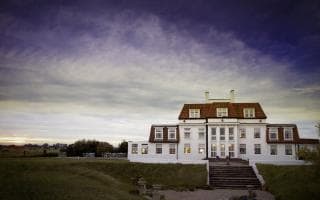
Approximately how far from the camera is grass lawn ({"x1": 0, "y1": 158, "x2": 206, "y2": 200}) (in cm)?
2070

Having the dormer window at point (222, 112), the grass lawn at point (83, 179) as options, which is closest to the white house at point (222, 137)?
the dormer window at point (222, 112)

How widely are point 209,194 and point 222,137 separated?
22.8 meters

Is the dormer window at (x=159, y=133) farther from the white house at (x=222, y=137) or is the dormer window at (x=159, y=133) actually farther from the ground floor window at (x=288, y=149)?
the ground floor window at (x=288, y=149)

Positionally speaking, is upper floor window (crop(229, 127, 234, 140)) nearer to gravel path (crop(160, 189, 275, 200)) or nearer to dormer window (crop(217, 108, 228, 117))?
dormer window (crop(217, 108, 228, 117))

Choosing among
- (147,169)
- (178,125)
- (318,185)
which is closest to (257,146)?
(178,125)

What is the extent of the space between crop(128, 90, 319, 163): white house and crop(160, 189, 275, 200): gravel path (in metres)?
18.1

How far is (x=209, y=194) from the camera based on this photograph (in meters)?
28.7

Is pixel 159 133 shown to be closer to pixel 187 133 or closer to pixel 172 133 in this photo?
pixel 172 133

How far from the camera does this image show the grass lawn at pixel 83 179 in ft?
67.9

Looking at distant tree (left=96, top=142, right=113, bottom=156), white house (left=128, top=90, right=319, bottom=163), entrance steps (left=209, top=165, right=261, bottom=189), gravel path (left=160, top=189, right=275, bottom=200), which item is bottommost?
gravel path (left=160, top=189, right=275, bottom=200)

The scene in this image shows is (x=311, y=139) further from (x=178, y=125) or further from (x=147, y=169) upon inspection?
(x=147, y=169)

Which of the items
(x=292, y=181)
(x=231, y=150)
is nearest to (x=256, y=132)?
(x=231, y=150)

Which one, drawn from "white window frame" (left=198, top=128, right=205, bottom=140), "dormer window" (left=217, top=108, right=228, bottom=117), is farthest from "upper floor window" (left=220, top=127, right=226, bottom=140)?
"white window frame" (left=198, top=128, right=205, bottom=140)

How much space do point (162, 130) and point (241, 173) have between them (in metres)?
18.3
